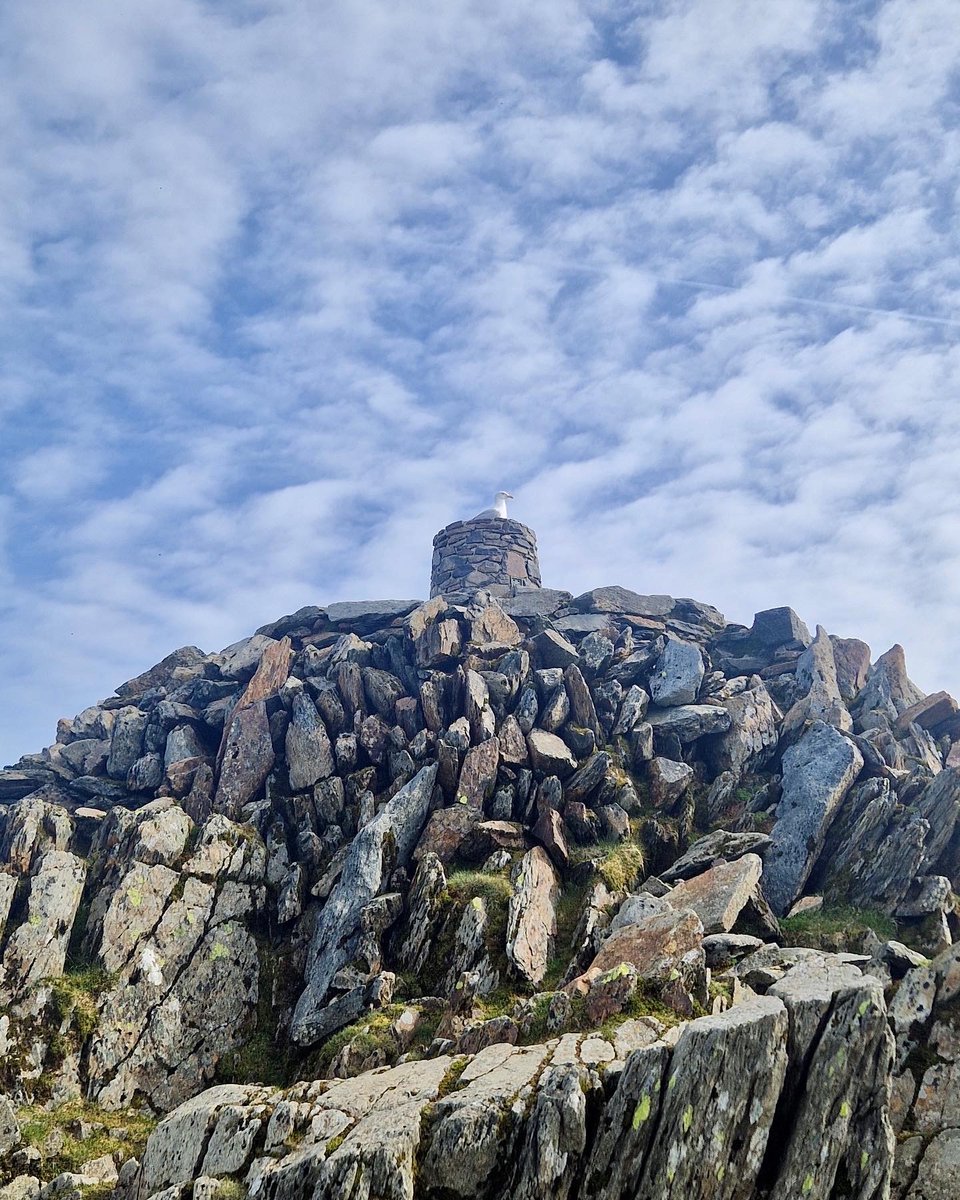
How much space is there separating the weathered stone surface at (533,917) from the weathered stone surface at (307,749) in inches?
643

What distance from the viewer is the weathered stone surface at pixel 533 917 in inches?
1339

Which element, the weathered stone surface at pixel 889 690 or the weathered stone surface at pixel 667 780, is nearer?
the weathered stone surface at pixel 667 780

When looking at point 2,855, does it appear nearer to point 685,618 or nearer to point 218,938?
point 218,938

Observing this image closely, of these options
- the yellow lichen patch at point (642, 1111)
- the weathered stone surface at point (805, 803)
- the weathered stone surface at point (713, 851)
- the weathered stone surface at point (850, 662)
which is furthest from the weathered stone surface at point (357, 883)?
the weathered stone surface at point (850, 662)

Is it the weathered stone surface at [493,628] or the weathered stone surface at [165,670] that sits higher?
the weathered stone surface at [493,628]

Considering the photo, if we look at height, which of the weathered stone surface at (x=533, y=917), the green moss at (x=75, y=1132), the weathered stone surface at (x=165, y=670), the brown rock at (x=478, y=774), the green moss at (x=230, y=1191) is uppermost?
the weathered stone surface at (x=165, y=670)

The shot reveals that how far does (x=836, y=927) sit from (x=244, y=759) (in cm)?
3656

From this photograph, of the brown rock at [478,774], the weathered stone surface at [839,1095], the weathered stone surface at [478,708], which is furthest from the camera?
the weathered stone surface at [478,708]

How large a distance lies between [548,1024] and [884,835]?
24.2 metres

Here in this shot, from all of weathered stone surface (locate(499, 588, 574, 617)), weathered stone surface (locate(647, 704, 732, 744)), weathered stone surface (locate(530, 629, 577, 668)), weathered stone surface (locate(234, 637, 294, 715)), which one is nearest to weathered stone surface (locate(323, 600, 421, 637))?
weathered stone surface (locate(234, 637, 294, 715))

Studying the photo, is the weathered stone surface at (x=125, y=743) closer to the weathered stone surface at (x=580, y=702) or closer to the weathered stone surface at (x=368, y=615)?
the weathered stone surface at (x=368, y=615)

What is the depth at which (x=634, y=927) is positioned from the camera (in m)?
30.9

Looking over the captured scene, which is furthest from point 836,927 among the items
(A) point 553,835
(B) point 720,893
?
(A) point 553,835

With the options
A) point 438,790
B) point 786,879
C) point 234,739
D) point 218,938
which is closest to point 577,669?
point 438,790
